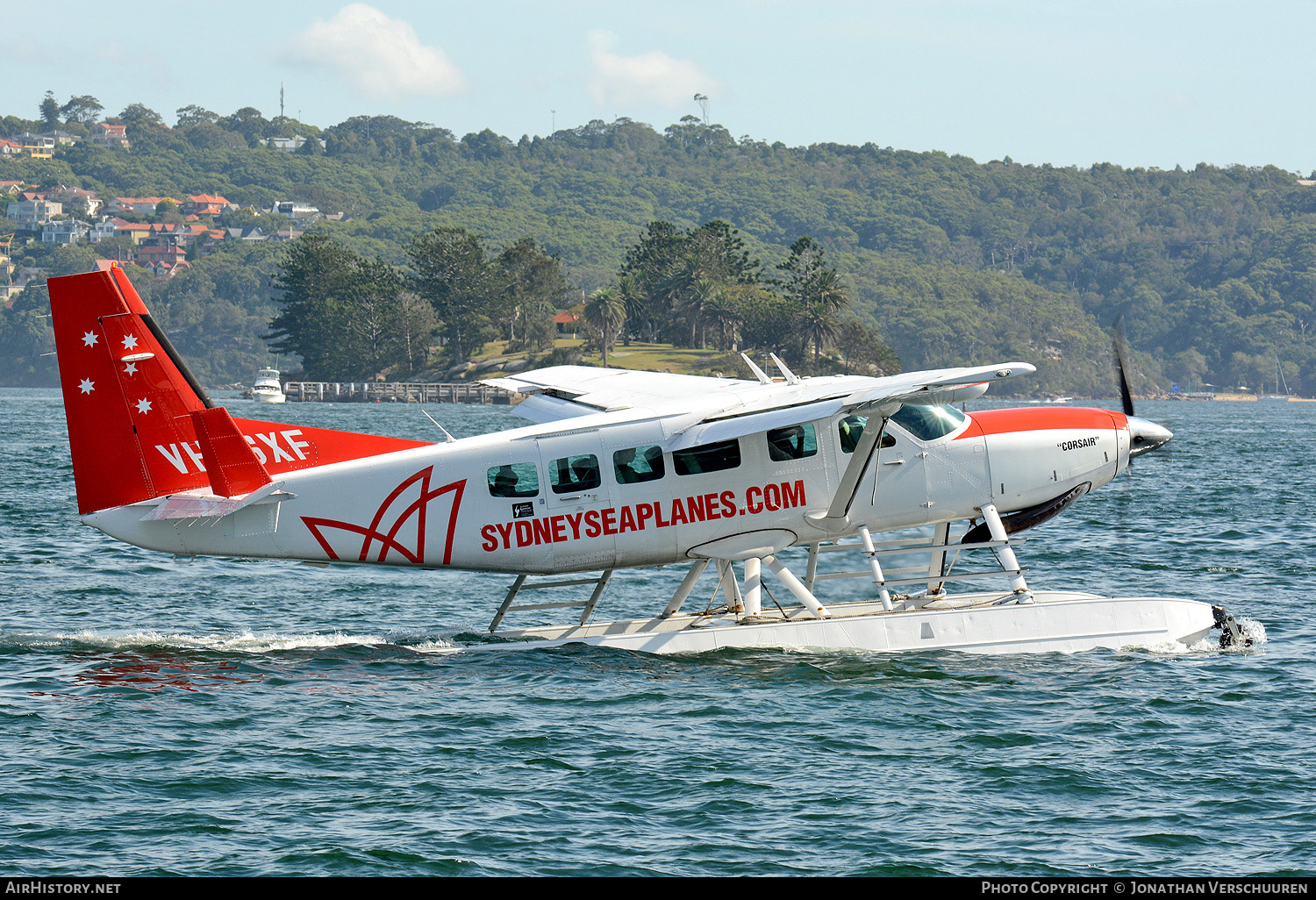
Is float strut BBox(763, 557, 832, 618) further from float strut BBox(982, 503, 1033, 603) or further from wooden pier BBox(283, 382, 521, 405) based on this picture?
wooden pier BBox(283, 382, 521, 405)

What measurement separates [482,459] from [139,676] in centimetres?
518

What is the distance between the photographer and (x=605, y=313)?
166125mm

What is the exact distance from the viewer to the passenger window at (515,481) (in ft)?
56.4

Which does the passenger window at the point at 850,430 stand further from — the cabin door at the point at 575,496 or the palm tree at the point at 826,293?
the palm tree at the point at 826,293

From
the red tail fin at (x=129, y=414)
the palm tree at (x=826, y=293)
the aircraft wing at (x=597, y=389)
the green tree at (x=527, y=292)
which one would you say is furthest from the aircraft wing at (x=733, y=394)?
the green tree at (x=527, y=292)

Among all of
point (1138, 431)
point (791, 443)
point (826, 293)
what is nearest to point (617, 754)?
point (791, 443)

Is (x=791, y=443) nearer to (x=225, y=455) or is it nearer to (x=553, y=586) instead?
(x=553, y=586)

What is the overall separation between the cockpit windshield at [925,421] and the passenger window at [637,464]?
11.3ft

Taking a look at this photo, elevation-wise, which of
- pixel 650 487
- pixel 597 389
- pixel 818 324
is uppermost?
pixel 818 324

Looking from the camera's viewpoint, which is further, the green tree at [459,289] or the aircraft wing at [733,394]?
the green tree at [459,289]

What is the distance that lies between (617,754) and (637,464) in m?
4.87

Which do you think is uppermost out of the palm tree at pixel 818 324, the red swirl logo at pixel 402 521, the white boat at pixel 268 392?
the palm tree at pixel 818 324

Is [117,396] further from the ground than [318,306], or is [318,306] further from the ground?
[318,306]

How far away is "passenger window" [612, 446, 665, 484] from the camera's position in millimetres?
17219
